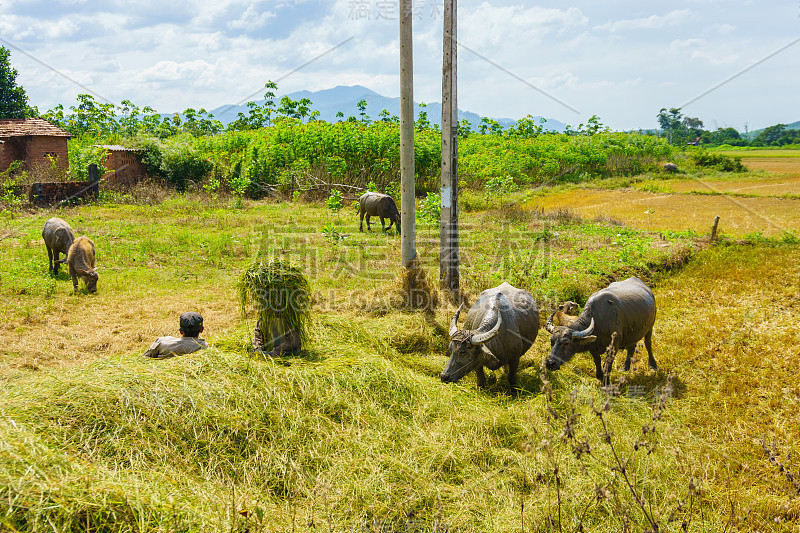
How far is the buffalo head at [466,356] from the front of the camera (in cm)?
505

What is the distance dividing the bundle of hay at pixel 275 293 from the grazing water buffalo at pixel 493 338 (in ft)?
5.25

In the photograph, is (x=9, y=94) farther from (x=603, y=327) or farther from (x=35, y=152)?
(x=603, y=327)

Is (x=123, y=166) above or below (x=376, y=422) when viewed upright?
above

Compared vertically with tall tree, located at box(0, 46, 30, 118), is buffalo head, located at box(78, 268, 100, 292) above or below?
below

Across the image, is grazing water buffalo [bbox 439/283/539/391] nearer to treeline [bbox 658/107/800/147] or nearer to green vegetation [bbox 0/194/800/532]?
green vegetation [bbox 0/194/800/532]

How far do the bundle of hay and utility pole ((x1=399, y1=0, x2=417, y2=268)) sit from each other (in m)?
2.92

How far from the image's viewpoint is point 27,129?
19.1 meters

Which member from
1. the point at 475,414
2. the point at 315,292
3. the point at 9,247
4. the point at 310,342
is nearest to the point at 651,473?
the point at 475,414

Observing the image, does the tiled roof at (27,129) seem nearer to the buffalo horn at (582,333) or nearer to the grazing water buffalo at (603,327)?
the grazing water buffalo at (603,327)

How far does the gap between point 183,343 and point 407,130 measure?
466 centimetres

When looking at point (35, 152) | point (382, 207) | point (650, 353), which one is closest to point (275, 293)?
point (650, 353)

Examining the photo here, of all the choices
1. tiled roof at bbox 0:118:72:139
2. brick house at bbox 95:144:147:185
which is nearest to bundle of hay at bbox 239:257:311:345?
brick house at bbox 95:144:147:185

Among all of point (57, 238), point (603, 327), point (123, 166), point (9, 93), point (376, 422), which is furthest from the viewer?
point (9, 93)

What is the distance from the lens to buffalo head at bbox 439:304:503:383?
16.6ft
